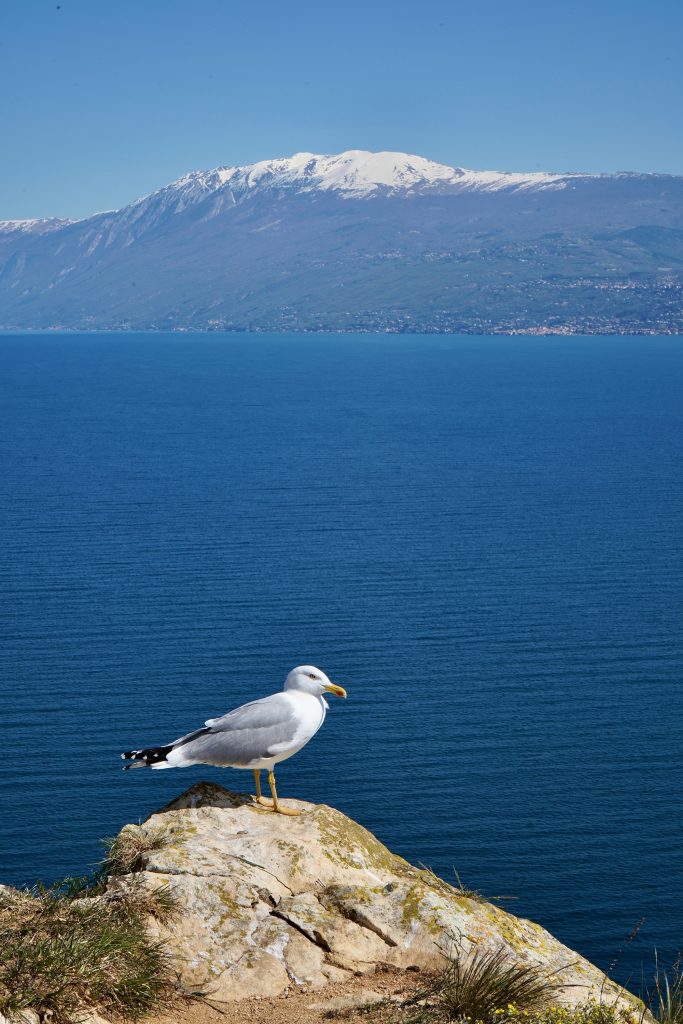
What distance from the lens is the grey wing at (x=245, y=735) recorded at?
15094 millimetres

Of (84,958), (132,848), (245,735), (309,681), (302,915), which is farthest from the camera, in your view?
(309,681)

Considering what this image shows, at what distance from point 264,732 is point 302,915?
325cm

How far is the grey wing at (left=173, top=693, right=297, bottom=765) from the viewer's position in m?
15.1

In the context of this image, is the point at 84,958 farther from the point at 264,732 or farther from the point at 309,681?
the point at 309,681

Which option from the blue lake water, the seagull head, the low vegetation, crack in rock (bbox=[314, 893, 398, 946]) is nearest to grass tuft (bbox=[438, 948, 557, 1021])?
crack in rock (bbox=[314, 893, 398, 946])

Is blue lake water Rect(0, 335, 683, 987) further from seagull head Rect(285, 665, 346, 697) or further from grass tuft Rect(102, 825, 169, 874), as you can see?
grass tuft Rect(102, 825, 169, 874)

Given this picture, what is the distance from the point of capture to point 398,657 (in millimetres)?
55500

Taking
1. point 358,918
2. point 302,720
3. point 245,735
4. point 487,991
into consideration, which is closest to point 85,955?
point 358,918

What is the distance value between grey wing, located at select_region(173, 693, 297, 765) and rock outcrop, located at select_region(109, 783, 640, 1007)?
1.26m

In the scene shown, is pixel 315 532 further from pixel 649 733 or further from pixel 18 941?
pixel 18 941

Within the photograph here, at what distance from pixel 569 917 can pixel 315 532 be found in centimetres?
5201

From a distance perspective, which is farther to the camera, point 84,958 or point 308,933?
point 308,933

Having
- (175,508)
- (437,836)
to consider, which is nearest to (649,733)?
(437,836)

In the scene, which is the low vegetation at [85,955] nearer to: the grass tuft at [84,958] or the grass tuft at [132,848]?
the grass tuft at [84,958]
